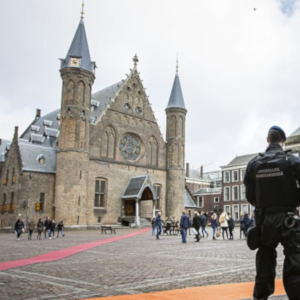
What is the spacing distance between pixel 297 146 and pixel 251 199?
135 ft

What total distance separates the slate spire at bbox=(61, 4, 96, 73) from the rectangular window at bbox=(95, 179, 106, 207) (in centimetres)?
1163

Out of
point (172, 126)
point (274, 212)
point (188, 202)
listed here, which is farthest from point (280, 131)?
point (188, 202)

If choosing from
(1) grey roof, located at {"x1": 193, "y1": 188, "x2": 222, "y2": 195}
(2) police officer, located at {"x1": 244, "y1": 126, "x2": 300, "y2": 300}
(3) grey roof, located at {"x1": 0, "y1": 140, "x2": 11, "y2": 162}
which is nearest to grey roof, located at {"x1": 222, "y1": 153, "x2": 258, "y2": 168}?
(1) grey roof, located at {"x1": 193, "y1": 188, "x2": 222, "y2": 195}

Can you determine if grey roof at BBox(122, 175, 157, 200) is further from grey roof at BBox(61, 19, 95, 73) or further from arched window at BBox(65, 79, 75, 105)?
grey roof at BBox(61, 19, 95, 73)

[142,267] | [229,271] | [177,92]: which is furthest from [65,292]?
[177,92]

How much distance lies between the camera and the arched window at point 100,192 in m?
40.8

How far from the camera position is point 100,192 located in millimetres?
41062

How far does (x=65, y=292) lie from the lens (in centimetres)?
613

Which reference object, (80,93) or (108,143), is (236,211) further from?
(80,93)

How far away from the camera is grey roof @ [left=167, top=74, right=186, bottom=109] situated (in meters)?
48.6

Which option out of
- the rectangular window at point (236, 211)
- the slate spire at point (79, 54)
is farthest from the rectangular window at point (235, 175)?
the slate spire at point (79, 54)

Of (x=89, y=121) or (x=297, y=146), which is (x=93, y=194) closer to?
(x=89, y=121)

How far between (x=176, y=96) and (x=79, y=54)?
1392 centimetres

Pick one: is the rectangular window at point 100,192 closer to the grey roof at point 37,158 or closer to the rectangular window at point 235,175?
the grey roof at point 37,158
